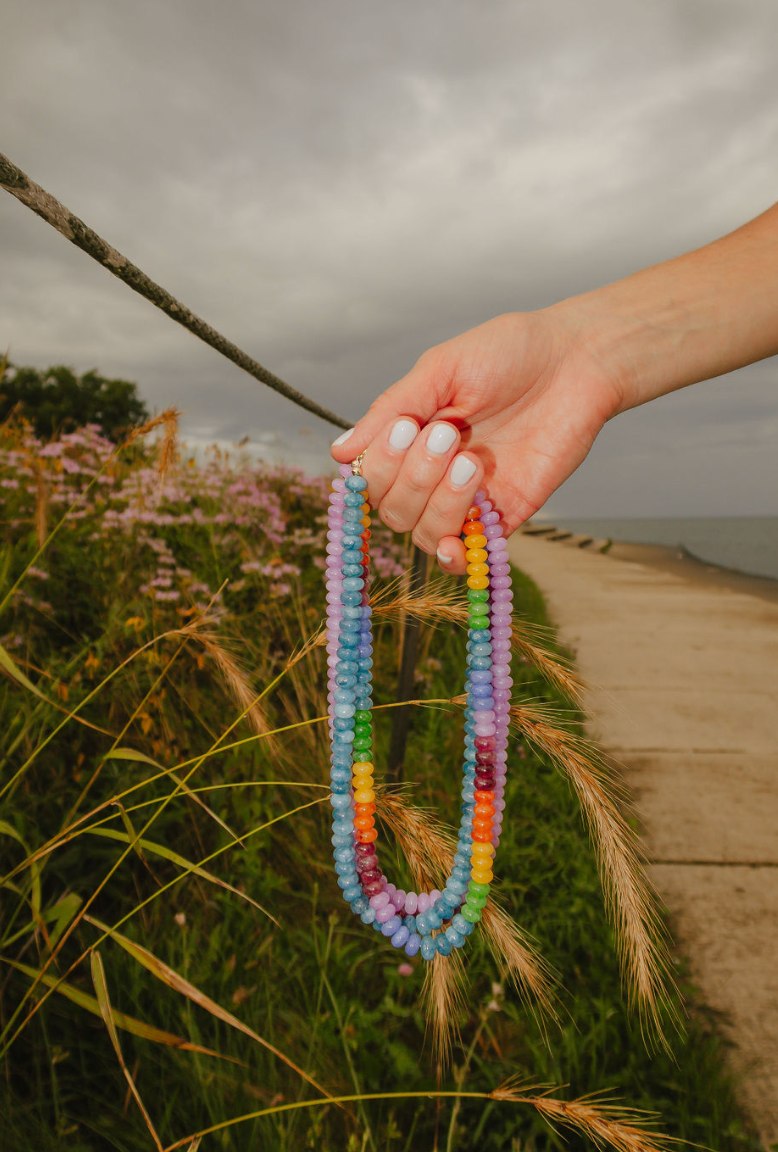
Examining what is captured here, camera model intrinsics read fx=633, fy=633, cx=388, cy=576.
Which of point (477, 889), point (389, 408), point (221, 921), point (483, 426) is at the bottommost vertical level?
point (221, 921)

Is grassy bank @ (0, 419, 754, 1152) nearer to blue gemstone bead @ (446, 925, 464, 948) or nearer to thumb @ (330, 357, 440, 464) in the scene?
blue gemstone bead @ (446, 925, 464, 948)

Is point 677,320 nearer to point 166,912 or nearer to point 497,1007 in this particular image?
point 497,1007

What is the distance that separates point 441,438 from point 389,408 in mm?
140

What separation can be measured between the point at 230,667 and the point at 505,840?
171cm

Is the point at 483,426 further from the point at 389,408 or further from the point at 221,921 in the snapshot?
the point at 221,921

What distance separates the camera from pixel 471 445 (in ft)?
4.97

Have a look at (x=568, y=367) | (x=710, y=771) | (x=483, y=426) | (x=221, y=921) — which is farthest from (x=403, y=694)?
(x=710, y=771)

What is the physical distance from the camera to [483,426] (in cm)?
150

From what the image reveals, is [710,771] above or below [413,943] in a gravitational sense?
above

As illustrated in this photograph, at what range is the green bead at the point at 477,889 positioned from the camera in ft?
3.74

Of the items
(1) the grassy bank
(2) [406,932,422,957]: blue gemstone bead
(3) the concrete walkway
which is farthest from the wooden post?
(2) [406,932,422,957]: blue gemstone bead

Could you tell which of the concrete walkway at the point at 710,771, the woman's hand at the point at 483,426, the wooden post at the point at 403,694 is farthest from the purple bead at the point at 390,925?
the wooden post at the point at 403,694

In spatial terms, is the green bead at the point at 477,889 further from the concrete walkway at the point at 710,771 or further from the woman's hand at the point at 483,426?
the woman's hand at the point at 483,426

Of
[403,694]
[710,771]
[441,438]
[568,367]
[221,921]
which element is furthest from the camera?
[710,771]
